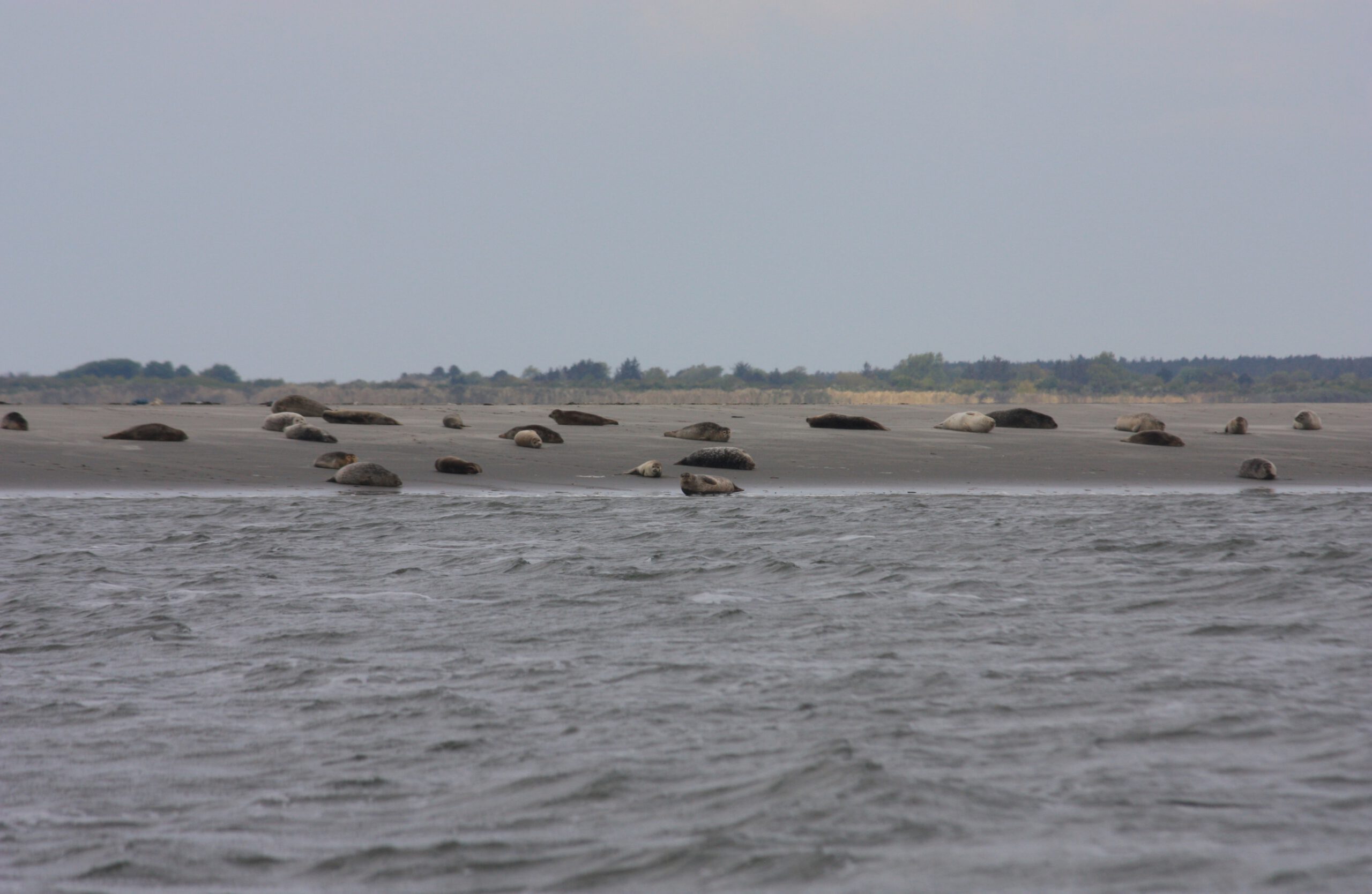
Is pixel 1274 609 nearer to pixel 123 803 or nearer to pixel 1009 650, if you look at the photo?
pixel 1009 650

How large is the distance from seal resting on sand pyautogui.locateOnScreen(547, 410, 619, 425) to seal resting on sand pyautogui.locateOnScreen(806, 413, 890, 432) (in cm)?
289

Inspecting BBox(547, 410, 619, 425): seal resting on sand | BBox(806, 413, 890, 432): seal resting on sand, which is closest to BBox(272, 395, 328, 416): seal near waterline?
BBox(547, 410, 619, 425): seal resting on sand

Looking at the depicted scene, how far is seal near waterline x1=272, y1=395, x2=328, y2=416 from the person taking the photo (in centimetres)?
1664

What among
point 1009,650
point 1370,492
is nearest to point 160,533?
point 1009,650

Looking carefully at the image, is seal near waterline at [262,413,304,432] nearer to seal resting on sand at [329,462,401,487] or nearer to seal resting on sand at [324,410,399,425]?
seal resting on sand at [324,410,399,425]

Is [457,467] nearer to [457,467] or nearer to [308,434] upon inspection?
[457,467]

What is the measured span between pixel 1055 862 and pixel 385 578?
14.6ft

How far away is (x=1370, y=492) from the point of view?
11.0 m

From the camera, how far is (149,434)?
1302 cm

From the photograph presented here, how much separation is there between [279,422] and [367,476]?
4.44 m

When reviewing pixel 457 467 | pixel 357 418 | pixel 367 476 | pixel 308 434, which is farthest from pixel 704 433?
pixel 367 476

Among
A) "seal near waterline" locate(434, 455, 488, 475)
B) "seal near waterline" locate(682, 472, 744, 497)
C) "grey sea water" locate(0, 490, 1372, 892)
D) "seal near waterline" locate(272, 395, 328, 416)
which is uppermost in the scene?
"seal near waterline" locate(272, 395, 328, 416)

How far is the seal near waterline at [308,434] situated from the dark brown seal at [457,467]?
2136 millimetres

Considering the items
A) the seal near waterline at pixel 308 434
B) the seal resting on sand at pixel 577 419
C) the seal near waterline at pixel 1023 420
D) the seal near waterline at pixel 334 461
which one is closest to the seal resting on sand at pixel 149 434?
the seal near waterline at pixel 308 434
